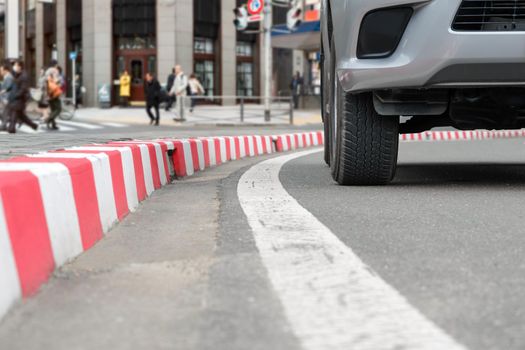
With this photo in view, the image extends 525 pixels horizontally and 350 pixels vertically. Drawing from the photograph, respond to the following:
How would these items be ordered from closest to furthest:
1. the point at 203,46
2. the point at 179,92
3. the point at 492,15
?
the point at 492,15
the point at 179,92
the point at 203,46

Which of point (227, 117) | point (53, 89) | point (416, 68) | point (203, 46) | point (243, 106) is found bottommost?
point (227, 117)

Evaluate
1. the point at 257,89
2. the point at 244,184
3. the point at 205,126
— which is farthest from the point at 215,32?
the point at 244,184

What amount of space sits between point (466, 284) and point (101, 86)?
36.6 meters

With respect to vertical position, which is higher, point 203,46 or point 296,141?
point 203,46

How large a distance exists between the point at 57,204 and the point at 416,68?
9.03ft

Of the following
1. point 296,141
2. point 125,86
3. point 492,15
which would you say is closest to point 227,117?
point 296,141

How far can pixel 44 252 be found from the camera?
10.4 ft

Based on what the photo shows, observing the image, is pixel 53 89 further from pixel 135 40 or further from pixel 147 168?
pixel 135 40

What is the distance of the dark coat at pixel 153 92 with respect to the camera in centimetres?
2556

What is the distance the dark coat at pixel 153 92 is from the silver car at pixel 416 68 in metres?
19.7

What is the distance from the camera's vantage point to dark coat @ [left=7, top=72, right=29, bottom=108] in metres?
19.1

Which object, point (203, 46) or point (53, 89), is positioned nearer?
point (53, 89)

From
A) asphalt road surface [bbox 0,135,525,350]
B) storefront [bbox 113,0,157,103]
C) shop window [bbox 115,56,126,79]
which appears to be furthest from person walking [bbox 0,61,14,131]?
shop window [bbox 115,56,126,79]

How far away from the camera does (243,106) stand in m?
26.3
